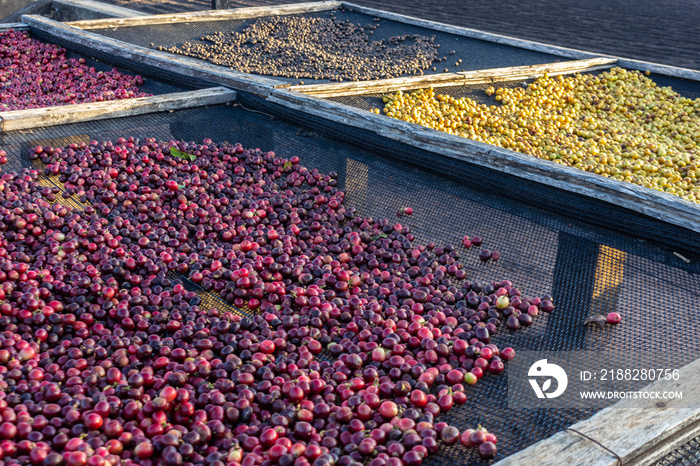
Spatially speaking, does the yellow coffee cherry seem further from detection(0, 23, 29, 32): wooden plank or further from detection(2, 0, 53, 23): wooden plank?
detection(2, 0, 53, 23): wooden plank

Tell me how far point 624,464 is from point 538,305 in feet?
3.63

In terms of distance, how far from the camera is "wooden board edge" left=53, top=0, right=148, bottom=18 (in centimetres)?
937

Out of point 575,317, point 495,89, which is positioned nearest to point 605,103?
point 495,89

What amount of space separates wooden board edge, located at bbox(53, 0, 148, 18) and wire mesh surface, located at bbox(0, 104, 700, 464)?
6349 mm

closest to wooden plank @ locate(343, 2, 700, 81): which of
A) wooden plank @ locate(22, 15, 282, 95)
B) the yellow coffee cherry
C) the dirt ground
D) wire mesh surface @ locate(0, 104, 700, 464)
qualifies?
the yellow coffee cherry

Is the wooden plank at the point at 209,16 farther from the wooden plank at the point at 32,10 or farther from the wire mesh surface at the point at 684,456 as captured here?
the wire mesh surface at the point at 684,456

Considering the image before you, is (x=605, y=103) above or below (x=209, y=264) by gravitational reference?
above

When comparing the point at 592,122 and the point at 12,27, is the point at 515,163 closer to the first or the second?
the point at 592,122

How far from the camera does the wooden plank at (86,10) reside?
30.8 ft

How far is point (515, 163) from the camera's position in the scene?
346cm

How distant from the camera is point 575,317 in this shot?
2691 millimetres

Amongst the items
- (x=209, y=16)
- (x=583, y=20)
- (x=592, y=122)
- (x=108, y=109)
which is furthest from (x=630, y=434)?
(x=583, y=20)

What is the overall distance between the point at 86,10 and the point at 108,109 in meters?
6.56

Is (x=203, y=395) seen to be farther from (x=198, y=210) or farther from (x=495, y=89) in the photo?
(x=495, y=89)
